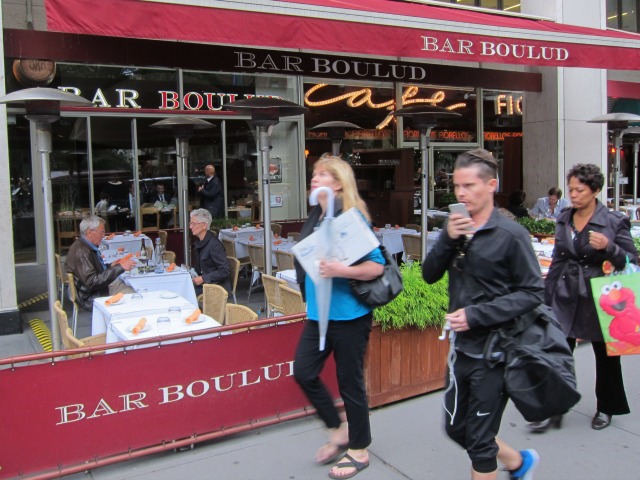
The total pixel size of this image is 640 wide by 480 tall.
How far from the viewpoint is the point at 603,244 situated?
3920 mm

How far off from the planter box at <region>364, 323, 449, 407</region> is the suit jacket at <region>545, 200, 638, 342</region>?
3.25 feet

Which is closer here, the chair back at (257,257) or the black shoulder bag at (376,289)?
the black shoulder bag at (376,289)

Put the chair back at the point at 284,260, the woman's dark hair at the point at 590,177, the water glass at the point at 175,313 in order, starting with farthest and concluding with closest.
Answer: the chair back at the point at 284,260 → the water glass at the point at 175,313 → the woman's dark hair at the point at 590,177

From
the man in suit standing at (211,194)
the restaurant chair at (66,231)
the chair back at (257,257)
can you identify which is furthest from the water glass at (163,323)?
the restaurant chair at (66,231)

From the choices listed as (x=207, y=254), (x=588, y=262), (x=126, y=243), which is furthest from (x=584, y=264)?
(x=126, y=243)

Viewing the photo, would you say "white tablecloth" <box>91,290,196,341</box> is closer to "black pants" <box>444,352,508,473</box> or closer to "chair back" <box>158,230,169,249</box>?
"black pants" <box>444,352,508,473</box>

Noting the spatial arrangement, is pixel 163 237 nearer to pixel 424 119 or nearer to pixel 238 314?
pixel 424 119

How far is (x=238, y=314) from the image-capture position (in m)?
4.86

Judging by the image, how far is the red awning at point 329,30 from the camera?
5887 mm

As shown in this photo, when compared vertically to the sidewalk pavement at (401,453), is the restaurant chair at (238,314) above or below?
above

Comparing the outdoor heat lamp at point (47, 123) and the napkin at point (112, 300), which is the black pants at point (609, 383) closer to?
the napkin at point (112, 300)

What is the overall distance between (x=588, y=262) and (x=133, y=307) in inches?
137

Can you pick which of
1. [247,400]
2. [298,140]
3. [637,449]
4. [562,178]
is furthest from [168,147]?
[637,449]

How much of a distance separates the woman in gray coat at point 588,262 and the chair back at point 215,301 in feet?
8.65
